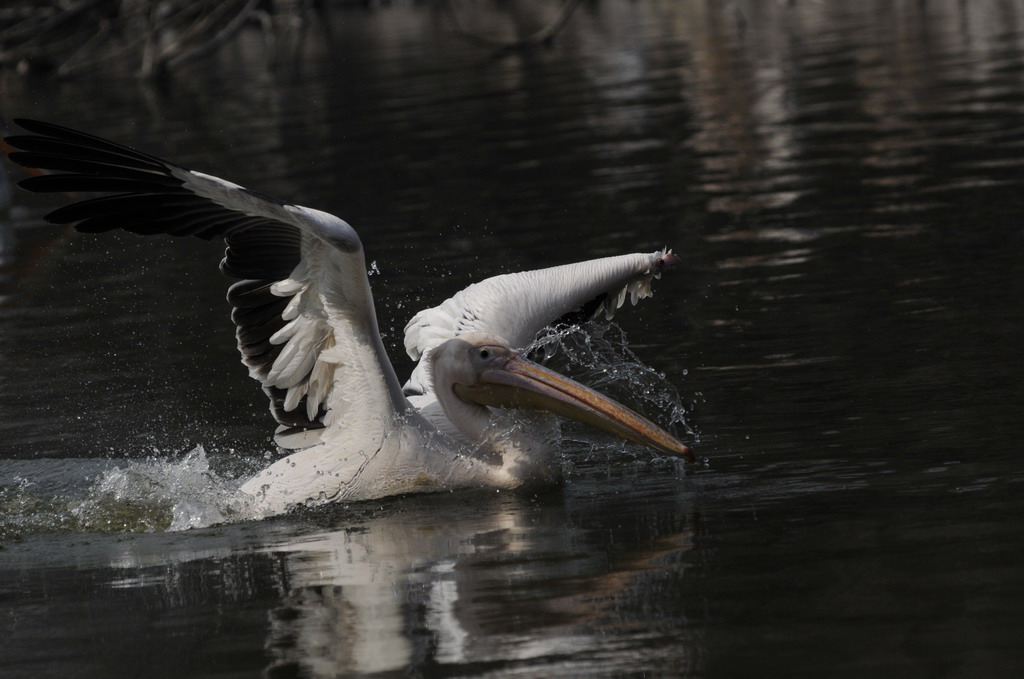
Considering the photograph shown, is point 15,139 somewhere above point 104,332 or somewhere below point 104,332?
above

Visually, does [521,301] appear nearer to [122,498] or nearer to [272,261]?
[272,261]

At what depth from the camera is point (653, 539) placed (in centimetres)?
456

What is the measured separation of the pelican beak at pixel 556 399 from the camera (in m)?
5.19

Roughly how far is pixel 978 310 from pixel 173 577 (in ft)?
12.9

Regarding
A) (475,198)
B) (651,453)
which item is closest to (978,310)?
(651,453)

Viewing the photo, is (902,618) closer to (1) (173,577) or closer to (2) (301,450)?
(1) (173,577)

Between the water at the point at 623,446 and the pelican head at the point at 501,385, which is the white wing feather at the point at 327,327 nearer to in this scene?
the pelican head at the point at 501,385

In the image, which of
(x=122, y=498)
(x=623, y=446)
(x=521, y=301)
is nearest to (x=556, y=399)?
(x=623, y=446)

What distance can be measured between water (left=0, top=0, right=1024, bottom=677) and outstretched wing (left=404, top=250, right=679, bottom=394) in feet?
1.09

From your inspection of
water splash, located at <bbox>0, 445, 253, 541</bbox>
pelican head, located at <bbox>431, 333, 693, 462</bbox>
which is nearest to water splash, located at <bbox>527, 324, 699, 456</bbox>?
pelican head, located at <bbox>431, 333, 693, 462</bbox>

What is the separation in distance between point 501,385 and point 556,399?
251 millimetres

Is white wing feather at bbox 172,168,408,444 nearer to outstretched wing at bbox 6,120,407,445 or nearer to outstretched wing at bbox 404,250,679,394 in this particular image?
outstretched wing at bbox 6,120,407,445

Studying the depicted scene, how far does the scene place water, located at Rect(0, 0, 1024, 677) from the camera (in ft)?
12.5

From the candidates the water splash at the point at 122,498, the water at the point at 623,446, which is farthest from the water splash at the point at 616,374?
the water splash at the point at 122,498
